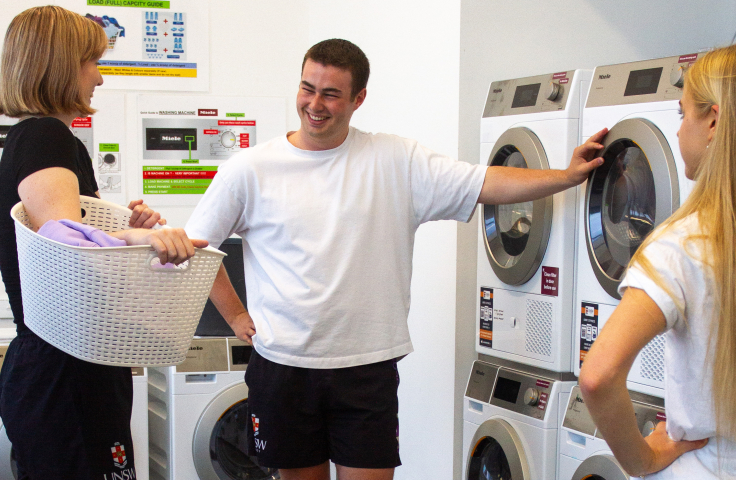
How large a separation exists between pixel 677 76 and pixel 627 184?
1.11 feet

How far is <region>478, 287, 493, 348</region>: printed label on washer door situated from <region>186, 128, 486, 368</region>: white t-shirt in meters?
0.59

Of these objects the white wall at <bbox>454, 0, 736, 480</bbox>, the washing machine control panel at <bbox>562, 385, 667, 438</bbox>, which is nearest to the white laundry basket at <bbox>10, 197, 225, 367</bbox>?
the washing machine control panel at <bbox>562, 385, 667, 438</bbox>

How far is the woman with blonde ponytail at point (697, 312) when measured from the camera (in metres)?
1.15

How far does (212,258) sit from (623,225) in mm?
1285

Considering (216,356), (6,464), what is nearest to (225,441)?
(216,356)

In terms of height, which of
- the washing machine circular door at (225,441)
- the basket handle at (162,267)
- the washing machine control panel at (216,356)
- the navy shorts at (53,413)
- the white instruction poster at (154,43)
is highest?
the white instruction poster at (154,43)

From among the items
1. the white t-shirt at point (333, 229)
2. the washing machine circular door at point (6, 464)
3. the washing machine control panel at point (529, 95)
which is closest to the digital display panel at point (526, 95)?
the washing machine control panel at point (529, 95)

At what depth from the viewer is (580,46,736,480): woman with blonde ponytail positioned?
3.78 feet

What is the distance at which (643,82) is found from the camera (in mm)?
2133

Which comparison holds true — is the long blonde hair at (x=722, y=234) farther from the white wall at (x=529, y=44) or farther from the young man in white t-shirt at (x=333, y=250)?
the white wall at (x=529, y=44)

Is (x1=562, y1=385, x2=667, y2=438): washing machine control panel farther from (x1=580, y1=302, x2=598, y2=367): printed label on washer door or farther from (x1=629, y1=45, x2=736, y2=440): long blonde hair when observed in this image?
(x1=629, y1=45, x2=736, y2=440): long blonde hair

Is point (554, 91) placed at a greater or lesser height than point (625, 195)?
greater

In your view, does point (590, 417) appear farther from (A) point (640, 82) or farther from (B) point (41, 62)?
(B) point (41, 62)

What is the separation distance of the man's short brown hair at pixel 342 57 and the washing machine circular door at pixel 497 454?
1.31m
